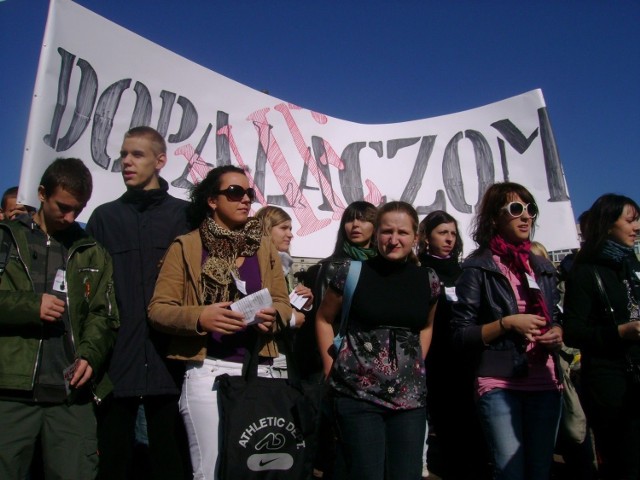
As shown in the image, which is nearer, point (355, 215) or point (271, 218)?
point (355, 215)

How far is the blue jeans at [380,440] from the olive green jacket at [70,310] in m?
1.01

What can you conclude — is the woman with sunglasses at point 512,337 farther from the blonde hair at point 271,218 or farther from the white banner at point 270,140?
the white banner at point 270,140

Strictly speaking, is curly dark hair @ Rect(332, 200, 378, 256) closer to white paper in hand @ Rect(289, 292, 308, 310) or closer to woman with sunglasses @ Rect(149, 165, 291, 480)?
white paper in hand @ Rect(289, 292, 308, 310)

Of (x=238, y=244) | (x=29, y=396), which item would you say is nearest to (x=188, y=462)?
(x=29, y=396)

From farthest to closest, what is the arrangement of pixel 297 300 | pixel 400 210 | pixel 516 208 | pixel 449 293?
pixel 449 293 < pixel 297 300 < pixel 516 208 < pixel 400 210

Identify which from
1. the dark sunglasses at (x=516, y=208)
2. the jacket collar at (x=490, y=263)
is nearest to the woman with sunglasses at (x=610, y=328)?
the jacket collar at (x=490, y=263)

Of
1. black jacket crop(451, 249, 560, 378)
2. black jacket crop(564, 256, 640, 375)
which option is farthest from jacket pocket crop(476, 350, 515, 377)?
black jacket crop(564, 256, 640, 375)

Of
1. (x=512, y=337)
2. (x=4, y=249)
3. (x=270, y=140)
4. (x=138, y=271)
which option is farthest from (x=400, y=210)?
(x=270, y=140)

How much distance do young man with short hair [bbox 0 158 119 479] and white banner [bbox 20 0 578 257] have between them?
0.66 meters

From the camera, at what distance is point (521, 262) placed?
2.51 metres

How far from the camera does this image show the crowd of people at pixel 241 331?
2133 mm

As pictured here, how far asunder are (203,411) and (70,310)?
0.74 metres

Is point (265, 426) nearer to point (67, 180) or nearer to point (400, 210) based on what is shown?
point (400, 210)

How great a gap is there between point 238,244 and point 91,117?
5.88 feet
